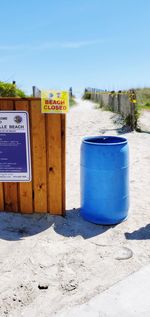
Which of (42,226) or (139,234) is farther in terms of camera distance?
(42,226)

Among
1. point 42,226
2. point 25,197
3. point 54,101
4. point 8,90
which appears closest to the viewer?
point 54,101

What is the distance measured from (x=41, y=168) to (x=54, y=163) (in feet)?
0.54

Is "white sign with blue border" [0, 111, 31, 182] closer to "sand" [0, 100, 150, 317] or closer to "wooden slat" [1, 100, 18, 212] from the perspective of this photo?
"wooden slat" [1, 100, 18, 212]

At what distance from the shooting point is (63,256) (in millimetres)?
3777

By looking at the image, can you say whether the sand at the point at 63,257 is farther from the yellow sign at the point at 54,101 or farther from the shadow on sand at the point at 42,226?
the yellow sign at the point at 54,101

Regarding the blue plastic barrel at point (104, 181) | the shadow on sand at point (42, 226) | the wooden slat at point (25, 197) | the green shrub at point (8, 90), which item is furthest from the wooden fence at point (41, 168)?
the green shrub at point (8, 90)

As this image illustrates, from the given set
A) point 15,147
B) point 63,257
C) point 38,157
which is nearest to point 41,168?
point 38,157

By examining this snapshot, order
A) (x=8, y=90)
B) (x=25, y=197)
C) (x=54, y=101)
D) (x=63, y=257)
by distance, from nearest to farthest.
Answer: (x=63, y=257), (x=54, y=101), (x=25, y=197), (x=8, y=90)

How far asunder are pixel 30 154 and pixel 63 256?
1291 mm

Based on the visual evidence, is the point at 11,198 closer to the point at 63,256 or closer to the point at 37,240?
the point at 37,240

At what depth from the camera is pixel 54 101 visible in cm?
429

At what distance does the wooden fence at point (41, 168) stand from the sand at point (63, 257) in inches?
5.9

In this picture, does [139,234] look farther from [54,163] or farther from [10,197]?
[10,197]

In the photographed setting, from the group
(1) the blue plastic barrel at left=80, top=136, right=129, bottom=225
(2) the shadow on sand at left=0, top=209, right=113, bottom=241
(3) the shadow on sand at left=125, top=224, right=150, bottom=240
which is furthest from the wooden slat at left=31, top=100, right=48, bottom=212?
(3) the shadow on sand at left=125, top=224, right=150, bottom=240
